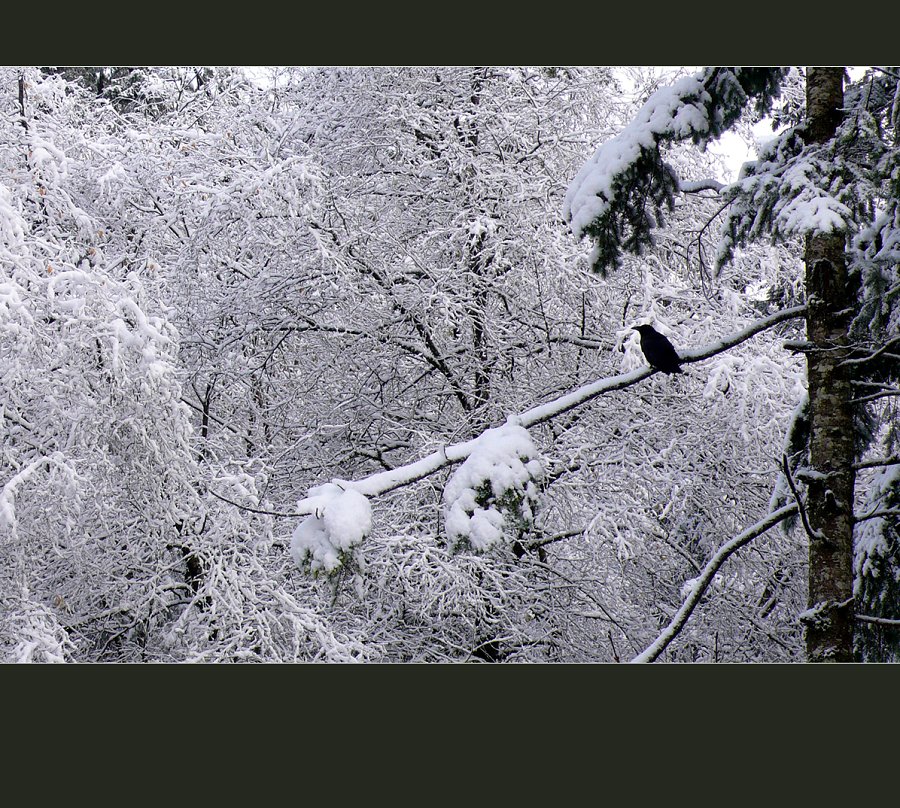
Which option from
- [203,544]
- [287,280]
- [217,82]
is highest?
[217,82]

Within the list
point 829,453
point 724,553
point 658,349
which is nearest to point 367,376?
point 658,349

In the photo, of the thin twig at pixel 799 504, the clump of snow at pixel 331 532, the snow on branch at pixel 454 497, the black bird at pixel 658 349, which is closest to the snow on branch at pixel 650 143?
the black bird at pixel 658 349

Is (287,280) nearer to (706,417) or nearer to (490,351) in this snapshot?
(490,351)

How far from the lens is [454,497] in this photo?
2.16 metres

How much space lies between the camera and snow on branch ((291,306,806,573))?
207 centimetres

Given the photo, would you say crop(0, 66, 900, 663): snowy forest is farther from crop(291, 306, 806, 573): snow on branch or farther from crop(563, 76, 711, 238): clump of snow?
crop(291, 306, 806, 573): snow on branch

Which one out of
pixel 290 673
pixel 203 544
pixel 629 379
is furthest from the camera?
pixel 203 544

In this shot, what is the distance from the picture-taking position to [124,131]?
606 centimetres

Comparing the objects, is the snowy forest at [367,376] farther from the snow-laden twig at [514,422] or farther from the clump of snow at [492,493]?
the clump of snow at [492,493]

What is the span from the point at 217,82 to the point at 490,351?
8.23ft

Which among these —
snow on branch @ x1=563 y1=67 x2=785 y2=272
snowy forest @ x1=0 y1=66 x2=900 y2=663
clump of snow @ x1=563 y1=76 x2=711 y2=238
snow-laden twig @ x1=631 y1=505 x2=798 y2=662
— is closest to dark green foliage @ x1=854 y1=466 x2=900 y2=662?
snow-laden twig @ x1=631 y1=505 x2=798 y2=662

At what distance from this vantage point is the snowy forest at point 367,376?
478cm

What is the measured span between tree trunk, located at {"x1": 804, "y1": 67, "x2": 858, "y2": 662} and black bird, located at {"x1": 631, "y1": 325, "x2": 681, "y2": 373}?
0.42 metres

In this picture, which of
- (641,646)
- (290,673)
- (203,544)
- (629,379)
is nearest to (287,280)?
(203,544)
